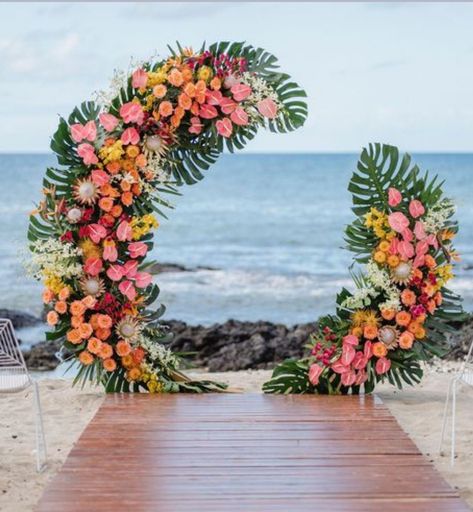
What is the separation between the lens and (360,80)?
1769 inches

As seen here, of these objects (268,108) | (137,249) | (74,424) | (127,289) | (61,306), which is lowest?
(74,424)

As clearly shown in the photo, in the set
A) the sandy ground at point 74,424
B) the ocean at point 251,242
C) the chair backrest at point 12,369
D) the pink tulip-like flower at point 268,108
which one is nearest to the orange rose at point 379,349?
the sandy ground at point 74,424

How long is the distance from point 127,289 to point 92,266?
0.24 metres

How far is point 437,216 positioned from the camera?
22.7 feet

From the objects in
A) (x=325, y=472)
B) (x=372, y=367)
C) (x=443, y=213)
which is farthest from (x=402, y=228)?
(x=325, y=472)

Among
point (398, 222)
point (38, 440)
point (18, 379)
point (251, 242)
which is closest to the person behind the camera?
point (18, 379)

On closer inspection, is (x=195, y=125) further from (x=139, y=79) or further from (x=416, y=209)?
(x=416, y=209)

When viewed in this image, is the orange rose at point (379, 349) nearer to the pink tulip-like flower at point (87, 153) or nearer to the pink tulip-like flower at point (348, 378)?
the pink tulip-like flower at point (348, 378)

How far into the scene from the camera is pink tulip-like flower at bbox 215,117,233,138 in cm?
703

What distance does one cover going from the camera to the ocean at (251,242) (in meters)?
18.5

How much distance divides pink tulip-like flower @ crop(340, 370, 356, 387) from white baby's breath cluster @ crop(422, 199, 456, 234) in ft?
3.11

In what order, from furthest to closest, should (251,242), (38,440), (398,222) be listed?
1. (251,242)
2. (398,222)
3. (38,440)

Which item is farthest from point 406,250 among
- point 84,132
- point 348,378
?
point 84,132

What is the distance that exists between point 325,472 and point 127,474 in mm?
832
